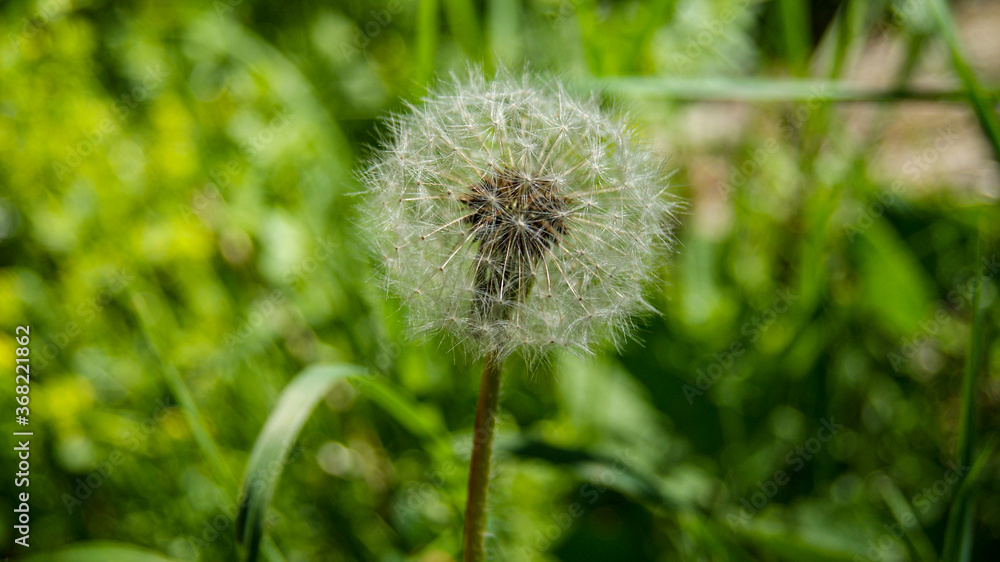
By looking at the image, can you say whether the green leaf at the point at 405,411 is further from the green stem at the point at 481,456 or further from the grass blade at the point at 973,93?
the grass blade at the point at 973,93

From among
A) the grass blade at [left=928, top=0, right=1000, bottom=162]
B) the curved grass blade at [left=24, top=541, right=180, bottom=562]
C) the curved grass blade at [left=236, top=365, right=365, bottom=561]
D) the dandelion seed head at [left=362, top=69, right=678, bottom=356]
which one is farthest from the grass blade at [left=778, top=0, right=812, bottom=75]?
the curved grass blade at [left=24, top=541, right=180, bottom=562]

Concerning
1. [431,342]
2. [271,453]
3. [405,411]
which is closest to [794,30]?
[431,342]

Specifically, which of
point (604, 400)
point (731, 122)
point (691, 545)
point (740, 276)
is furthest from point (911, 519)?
point (731, 122)

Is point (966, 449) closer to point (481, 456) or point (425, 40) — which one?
point (481, 456)

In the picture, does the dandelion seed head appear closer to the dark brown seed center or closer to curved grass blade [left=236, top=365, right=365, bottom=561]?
the dark brown seed center

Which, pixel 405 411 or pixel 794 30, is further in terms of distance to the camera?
pixel 794 30

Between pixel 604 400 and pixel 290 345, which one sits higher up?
pixel 290 345

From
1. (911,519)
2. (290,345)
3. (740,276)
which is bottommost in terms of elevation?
(911,519)

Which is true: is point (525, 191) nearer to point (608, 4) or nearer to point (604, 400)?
point (604, 400)
